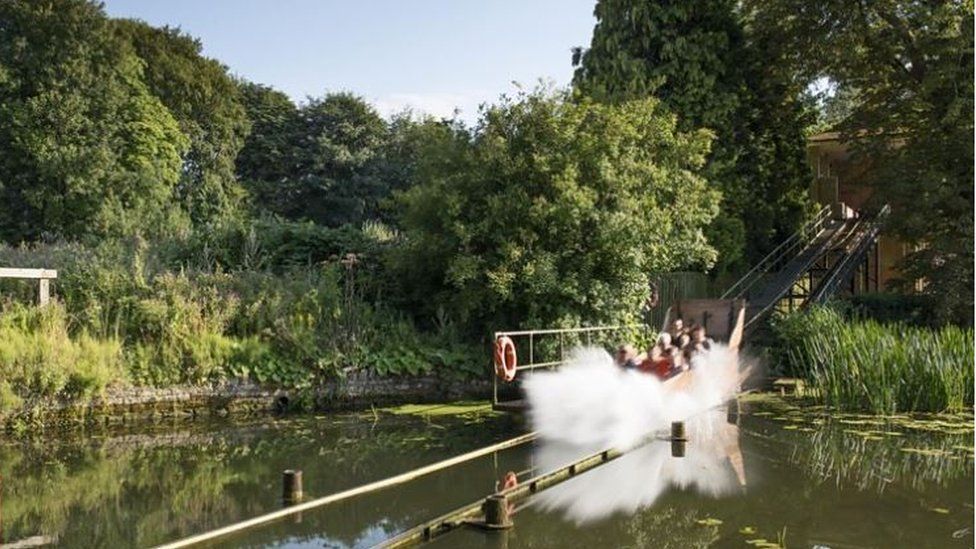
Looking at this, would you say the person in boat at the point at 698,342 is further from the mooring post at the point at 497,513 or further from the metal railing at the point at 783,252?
the mooring post at the point at 497,513

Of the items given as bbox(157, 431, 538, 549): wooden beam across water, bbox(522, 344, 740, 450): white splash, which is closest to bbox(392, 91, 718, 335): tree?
bbox(522, 344, 740, 450): white splash

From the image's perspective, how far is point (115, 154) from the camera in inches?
1234

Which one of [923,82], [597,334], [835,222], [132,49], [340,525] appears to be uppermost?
[132,49]

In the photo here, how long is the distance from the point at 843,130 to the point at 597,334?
382 inches

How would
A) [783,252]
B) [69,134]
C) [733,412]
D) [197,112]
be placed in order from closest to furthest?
[733,412] → [783,252] → [69,134] → [197,112]

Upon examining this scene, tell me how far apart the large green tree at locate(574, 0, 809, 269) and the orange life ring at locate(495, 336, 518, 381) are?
33.8 ft

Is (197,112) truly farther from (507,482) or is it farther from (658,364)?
(507,482)

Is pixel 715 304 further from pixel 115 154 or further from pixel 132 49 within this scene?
pixel 132 49

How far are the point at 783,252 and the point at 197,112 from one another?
26200 mm

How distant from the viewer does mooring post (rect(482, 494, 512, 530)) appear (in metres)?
7.01

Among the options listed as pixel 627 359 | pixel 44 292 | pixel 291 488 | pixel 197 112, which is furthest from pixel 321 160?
pixel 291 488

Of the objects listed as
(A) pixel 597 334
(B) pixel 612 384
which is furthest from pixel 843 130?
(B) pixel 612 384

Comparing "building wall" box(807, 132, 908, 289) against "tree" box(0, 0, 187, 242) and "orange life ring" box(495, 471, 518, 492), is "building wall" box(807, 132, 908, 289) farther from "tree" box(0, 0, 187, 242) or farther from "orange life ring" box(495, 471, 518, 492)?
"tree" box(0, 0, 187, 242)

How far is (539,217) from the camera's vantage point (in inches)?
595
